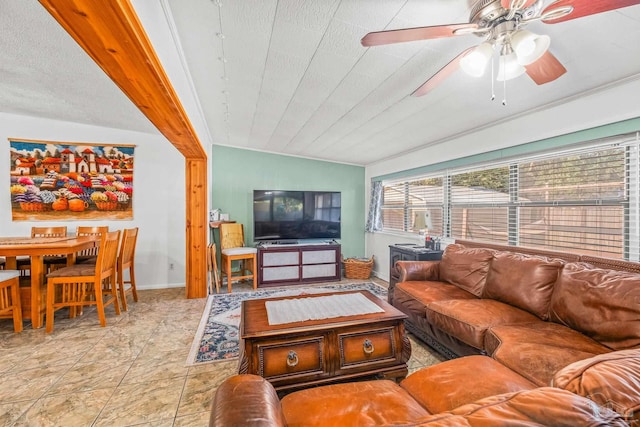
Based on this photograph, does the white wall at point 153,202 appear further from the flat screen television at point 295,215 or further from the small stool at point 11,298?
the small stool at point 11,298

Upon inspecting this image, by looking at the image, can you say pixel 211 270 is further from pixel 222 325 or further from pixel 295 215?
pixel 295 215

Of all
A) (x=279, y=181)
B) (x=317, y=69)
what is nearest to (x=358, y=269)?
(x=279, y=181)

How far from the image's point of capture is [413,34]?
1326mm

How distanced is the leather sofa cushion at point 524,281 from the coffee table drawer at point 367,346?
1072 millimetres

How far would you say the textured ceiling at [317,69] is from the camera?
1.62 metres

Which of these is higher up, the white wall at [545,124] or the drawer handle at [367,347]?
the white wall at [545,124]

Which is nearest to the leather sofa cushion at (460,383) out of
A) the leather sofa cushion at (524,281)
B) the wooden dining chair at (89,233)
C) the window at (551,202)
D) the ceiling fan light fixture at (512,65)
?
the leather sofa cushion at (524,281)

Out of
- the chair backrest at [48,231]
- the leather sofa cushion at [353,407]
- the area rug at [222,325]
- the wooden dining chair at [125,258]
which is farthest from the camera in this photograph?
the chair backrest at [48,231]

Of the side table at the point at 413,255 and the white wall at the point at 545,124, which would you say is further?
the side table at the point at 413,255

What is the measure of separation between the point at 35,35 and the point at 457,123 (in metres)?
3.84

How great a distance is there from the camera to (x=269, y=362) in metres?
1.61

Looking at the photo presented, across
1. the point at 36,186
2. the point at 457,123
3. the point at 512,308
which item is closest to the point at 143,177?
the point at 36,186

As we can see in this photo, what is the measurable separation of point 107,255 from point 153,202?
57.7 inches

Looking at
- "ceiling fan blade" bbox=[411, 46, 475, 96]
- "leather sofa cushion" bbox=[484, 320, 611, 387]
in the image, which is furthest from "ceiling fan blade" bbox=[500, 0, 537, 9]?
"leather sofa cushion" bbox=[484, 320, 611, 387]
